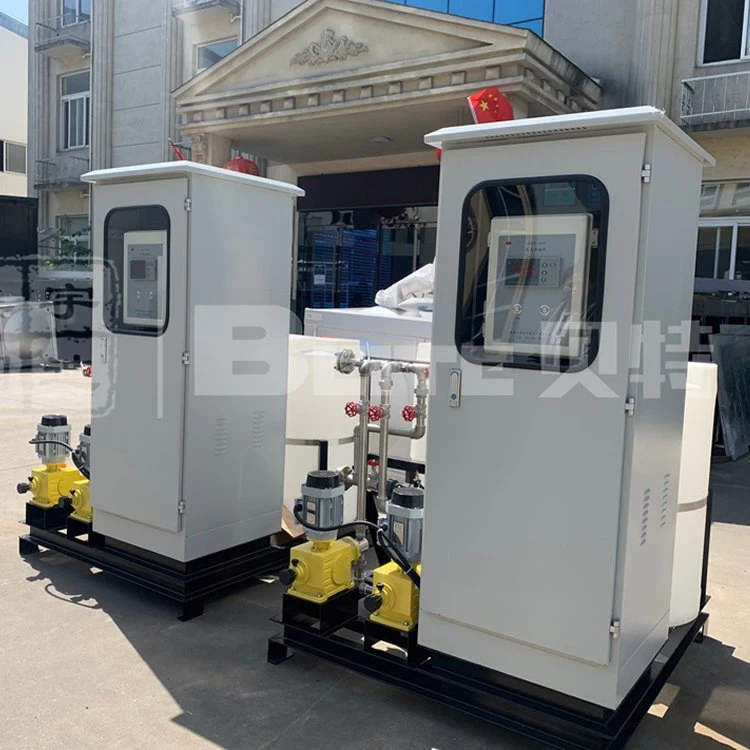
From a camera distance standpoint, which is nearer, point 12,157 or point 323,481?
point 323,481

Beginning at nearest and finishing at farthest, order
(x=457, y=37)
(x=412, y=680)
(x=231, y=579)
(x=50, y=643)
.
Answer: (x=412, y=680) → (x=50, y=643) → (x=231, y=579) → (x=457, y=37)

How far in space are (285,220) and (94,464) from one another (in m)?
1.58

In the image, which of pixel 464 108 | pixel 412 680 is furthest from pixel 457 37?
pixel 412 680

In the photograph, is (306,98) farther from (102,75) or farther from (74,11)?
(74,11)

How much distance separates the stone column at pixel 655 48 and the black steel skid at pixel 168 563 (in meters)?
7.46

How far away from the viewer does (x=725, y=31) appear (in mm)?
8633

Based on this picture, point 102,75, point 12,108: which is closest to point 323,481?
point 102,75

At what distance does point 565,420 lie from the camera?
233 cm

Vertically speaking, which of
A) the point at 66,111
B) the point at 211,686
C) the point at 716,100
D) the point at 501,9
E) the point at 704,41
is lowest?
the point at 211,686

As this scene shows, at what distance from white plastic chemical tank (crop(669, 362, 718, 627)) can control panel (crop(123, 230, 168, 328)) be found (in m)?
2.34

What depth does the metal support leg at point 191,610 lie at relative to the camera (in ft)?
11.0

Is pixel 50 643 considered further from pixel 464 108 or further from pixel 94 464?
pixel 464 108

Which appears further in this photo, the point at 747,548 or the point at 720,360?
the point at 720,360

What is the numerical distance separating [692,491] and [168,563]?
7.81 feet
